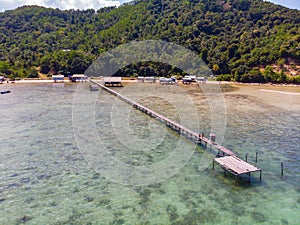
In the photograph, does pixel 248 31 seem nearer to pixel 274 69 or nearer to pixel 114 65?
pixel 274 69

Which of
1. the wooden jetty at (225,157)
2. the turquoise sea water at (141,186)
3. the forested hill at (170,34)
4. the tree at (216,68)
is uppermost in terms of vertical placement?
the forested hill at (170,34)

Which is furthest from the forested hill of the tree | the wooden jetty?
the wooden jetty

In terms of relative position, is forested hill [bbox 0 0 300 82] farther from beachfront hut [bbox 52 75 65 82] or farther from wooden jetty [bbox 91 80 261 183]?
wooden jetty [bbox 91 80 261 183]

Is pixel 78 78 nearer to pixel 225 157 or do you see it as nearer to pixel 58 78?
pixel 58 78

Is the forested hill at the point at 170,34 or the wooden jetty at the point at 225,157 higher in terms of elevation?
the forested hill at the point at 170,34

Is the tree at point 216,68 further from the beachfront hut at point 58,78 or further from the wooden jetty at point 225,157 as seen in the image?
the wooden jetty at point 225,157

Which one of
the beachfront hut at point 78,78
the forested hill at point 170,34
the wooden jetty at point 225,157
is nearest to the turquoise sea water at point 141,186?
the wooden jetty at point 225,157

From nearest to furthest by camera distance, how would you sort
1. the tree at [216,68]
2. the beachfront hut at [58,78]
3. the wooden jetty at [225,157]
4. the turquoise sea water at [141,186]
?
the turquoise sea water at [141,186], the wooden jetty at [225,157], the beachfront hut at [58,78], the tree at [216,68]
